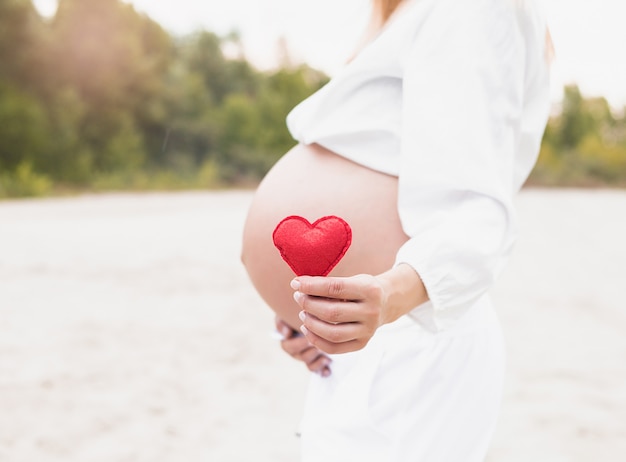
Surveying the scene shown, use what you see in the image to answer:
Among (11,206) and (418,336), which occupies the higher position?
(418,336)

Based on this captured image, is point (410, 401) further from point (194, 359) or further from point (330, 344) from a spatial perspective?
point (194, 359)

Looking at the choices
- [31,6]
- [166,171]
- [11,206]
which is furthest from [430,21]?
[166,171]

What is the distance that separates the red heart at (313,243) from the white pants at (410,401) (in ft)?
1.15

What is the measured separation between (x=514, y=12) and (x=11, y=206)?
13006mm

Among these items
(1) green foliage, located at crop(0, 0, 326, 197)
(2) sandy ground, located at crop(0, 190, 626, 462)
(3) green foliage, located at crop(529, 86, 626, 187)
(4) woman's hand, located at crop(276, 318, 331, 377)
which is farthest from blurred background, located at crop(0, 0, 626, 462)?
(3) green foliage, located at crop(529, 86, 626, 187)

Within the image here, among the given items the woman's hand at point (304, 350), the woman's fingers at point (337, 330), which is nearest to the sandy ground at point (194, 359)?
the woman's hand at point (304, 350)

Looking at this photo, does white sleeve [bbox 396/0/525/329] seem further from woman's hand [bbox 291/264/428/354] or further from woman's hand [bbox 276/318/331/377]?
woman's hand [bbox 276/318/331/377]

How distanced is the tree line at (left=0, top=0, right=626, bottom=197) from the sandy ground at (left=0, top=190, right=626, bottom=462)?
12370 millimetres

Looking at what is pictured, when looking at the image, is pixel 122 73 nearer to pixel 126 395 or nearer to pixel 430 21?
pixel 126 395

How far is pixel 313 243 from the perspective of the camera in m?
0.74

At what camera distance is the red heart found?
29.4 inches

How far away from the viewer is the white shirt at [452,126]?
2.89ft

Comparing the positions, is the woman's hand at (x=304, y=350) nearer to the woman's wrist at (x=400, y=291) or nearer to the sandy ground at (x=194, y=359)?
the woman's wrist at (x=400, y=291)

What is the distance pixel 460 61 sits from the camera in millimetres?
936
